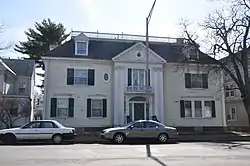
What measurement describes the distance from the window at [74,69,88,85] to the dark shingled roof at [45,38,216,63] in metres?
1.41

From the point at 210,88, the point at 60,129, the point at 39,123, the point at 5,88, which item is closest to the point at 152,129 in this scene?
the point at 60,129

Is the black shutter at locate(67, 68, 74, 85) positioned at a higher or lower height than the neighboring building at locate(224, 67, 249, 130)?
higher

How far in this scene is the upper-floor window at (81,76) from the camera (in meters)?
28.7

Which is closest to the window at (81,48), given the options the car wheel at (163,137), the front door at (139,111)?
the front door at (139,111)

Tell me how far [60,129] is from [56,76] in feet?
32.2

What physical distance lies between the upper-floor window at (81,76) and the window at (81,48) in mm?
1838

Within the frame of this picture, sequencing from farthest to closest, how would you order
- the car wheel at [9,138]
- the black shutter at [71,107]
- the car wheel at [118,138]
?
the black shutter at [71,107]
the car wheel at [118,138]
the car wheel at [9,138]

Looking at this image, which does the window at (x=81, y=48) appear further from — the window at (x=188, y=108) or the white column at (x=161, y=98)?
the window at (x=188, y=108)

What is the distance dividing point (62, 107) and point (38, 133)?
29.8ft

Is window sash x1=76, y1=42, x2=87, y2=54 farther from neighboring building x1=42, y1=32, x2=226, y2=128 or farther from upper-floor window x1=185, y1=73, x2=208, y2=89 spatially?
upper-floor window x1=185, y1=73, x2=208, y2=89

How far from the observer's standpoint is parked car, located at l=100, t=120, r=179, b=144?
1955 cm

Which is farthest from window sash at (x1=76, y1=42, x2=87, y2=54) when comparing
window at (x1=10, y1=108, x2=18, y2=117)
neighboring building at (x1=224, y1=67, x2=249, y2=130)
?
neighboring building at (x1=224, y1=67, x2=249, y2=130)

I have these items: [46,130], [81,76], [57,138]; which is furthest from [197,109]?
[46,130]

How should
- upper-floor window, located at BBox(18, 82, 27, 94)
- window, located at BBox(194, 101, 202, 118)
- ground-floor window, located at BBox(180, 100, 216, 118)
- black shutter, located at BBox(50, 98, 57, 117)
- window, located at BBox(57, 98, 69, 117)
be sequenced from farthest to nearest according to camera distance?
upper-floor window, located at BBox(18, 82, 27, 94) < window, located at BBox(194, 101, 202, 118) < ground-floor window, located at BBox(180, 100, 216, 118) < window, located at BBox(57, 98, 69, 117) < black shutter, located at BBox(50, 98, 57, 117)
